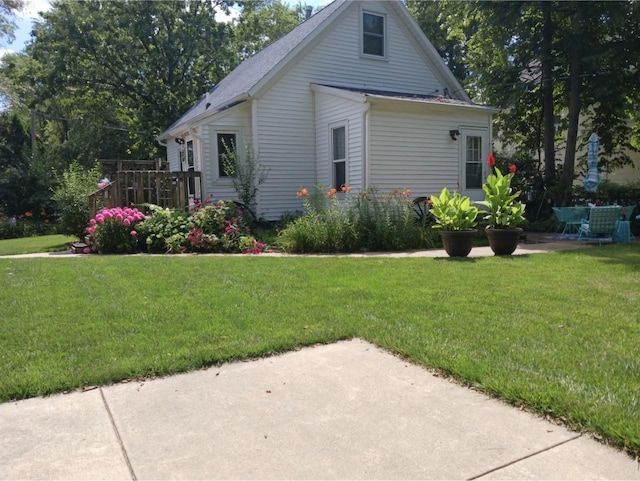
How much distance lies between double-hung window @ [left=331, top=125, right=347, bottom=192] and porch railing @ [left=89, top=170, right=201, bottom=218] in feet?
12.9

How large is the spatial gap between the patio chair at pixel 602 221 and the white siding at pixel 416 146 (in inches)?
152

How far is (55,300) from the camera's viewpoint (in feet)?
17.0

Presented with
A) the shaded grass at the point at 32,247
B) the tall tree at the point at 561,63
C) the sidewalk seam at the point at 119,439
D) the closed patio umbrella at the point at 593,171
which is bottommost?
the shaded grass at the point at 32,247

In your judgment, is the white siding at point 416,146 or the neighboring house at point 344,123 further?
the neighboring house at point 344,123

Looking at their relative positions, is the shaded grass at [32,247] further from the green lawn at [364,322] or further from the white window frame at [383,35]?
the white window frame at [383,35]

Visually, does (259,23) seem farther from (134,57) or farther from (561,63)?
(561,63)

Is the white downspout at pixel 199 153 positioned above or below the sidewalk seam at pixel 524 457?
above

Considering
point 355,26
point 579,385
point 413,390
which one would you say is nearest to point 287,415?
point 413,390

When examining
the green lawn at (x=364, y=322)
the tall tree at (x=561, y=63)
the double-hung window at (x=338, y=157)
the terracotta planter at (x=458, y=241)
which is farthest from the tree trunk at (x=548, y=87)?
the green lawn at (x=364, y=322)

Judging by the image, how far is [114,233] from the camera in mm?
9922

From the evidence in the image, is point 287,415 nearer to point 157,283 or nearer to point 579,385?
point 579,385

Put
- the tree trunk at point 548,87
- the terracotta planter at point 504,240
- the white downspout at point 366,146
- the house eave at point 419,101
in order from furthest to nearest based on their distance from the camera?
the tree trunk at point 548,87 → the white downspout at point 366,146 → the house eave at point 419,101 → the terracotta planter at point 504,240

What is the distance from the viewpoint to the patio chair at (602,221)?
31.3 ft

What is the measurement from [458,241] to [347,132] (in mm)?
5167
